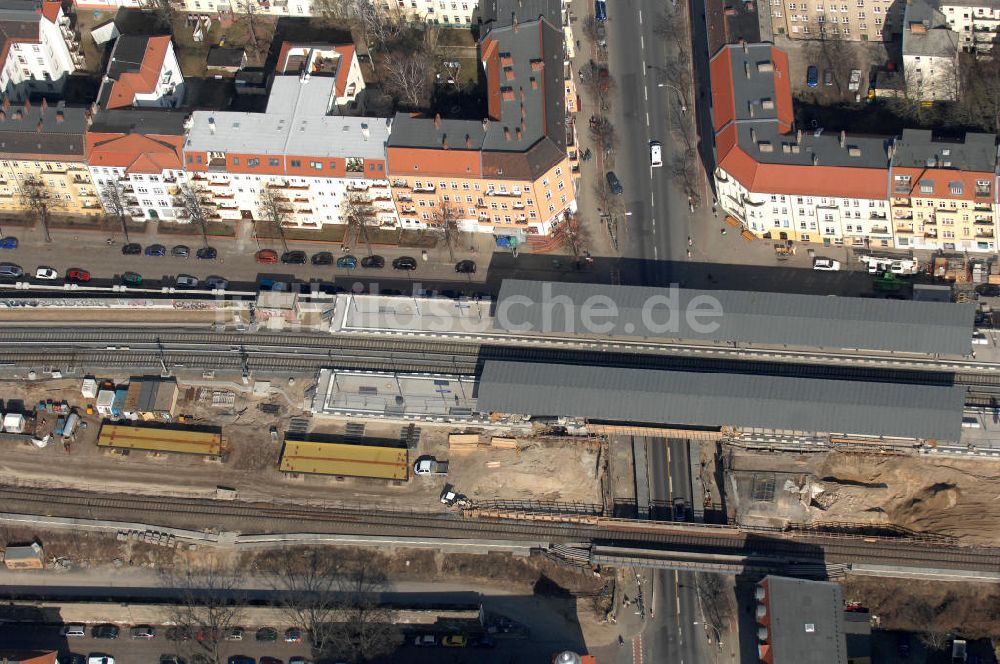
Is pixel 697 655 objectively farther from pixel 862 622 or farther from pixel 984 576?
pixel 984 576

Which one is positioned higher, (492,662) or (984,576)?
(984,576)

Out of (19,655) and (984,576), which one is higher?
(984,576)

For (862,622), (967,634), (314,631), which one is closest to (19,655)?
(314,631)

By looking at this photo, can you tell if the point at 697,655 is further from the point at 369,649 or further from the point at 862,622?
the point at 369,649

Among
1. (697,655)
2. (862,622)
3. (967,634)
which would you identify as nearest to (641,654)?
(697,655)
